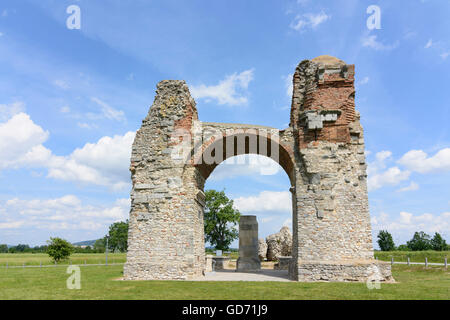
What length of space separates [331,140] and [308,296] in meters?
6.56

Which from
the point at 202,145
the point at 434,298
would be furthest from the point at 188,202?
the point at 434,298

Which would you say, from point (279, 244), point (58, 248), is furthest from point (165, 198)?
point (58, 248)

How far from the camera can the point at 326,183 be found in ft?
39.7

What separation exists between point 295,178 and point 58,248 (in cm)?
2174

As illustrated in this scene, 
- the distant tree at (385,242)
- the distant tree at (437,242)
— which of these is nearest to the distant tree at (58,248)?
the distant tree at (385,242)

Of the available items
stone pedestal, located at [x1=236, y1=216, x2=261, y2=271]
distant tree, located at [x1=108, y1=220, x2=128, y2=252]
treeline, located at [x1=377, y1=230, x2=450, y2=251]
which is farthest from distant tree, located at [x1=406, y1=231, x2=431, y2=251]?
distant tree, located at [x1=108, y1=220, x2=128, y2=252]

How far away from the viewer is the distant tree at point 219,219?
3644 centimetres

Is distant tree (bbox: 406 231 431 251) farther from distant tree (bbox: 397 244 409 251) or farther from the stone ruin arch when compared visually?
the stone ruin arch

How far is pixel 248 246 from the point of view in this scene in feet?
61.2

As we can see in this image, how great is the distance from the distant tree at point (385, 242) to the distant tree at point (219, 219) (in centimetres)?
2162

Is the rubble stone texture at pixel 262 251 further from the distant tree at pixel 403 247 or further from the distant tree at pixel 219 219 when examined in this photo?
the distant tree at pixel 403 247

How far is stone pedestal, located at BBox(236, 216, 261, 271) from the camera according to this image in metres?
18.3

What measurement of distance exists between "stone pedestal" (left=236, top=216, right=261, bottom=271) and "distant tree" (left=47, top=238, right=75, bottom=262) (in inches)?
611
